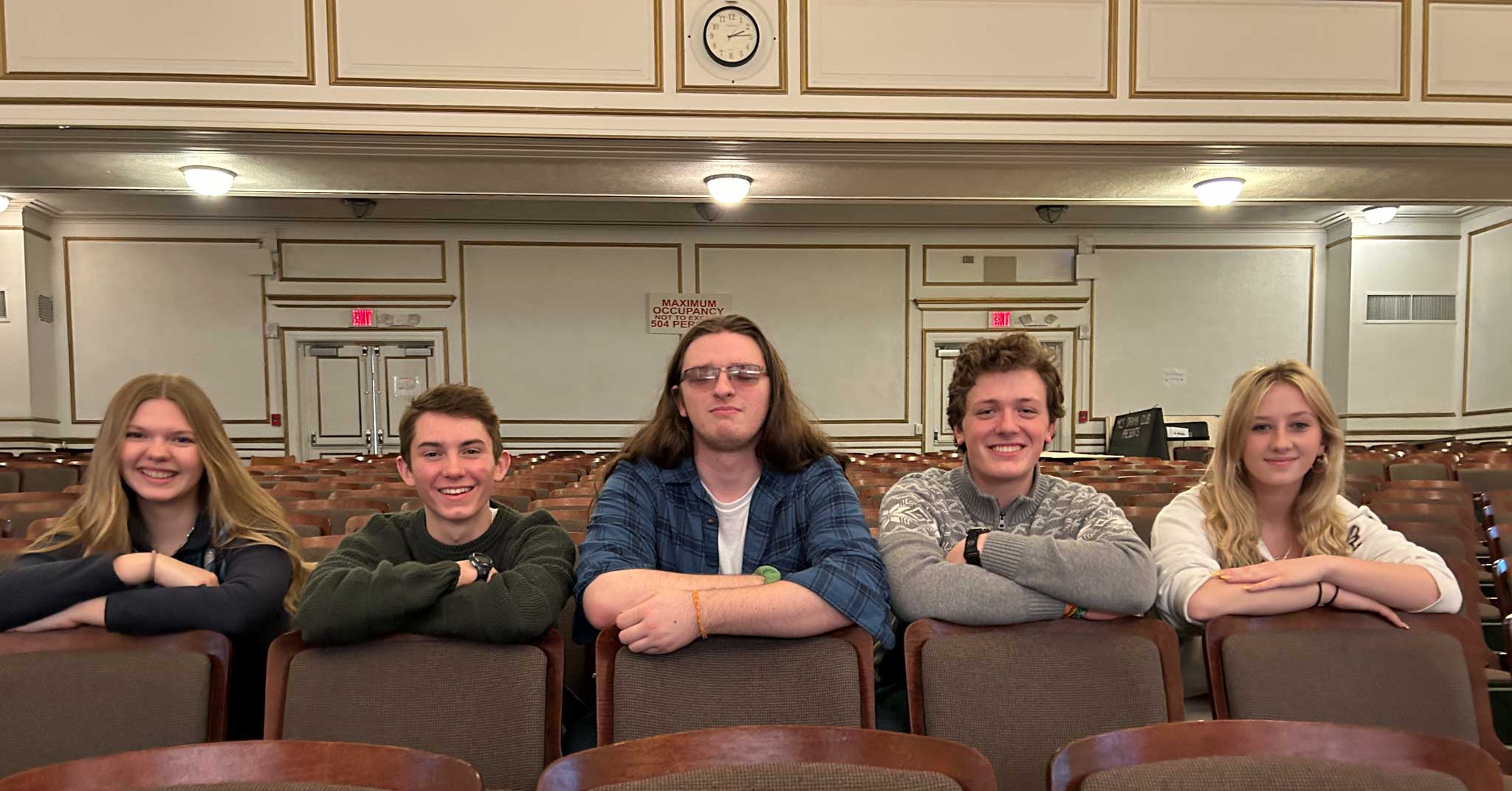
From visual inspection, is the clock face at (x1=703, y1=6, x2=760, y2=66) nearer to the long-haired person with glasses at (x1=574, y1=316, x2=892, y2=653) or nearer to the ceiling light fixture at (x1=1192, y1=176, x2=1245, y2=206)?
the ceiling light fixture at (x1=1192, y1=176, x2=1245, y2=206)

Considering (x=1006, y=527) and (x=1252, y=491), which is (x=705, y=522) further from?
(x=1252, y=491)

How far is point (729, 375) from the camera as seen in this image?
166 cm

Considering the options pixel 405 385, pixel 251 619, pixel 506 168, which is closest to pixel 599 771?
pixel 251 619

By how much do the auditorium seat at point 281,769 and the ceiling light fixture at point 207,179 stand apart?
5.75m

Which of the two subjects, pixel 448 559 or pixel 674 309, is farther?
pixel 674 309

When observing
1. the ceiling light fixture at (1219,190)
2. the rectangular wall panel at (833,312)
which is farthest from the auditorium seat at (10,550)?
the rectangular wall panel at (833,312)

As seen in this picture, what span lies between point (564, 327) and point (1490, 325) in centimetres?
1033

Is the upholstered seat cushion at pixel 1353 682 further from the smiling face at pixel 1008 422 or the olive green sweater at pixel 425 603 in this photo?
the olive green sweater at pixel 425 603

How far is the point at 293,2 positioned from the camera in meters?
4.91

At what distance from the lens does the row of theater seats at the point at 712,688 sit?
1384 millimetres

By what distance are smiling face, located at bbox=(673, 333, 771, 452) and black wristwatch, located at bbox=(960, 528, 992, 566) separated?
0.47m

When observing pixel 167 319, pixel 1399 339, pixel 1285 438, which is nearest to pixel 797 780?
pixel 1285 438

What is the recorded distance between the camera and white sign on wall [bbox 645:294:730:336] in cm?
952

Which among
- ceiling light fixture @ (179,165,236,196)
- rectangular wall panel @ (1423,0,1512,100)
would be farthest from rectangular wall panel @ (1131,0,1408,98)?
ceiling light fixture @ (179,165,236,196)
